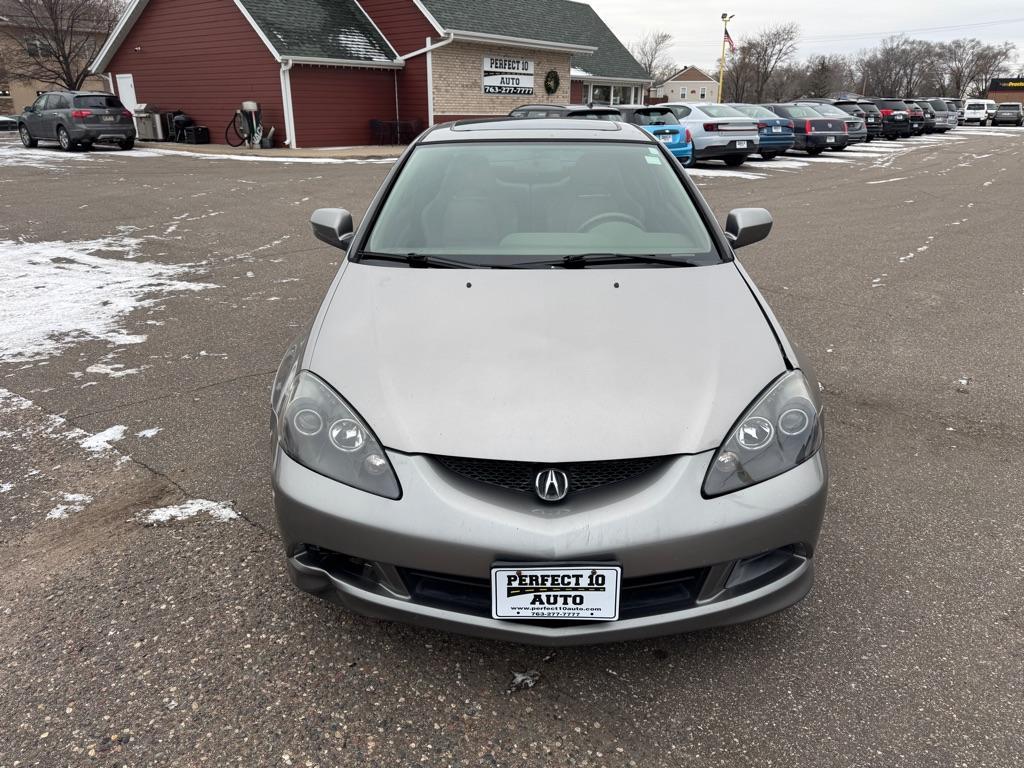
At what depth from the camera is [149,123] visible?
2508cm

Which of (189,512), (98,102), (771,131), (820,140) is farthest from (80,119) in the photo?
(189,512)

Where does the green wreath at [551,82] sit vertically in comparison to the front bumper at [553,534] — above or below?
above

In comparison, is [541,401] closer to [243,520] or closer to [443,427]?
[443,427]

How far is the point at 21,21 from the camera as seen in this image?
3972cm

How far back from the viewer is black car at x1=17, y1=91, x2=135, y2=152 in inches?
822

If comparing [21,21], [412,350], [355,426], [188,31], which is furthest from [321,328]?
[21,21]

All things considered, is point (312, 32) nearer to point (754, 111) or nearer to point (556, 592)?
point (754, 111)

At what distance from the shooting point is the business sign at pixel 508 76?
26.2 m

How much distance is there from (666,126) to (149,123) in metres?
18.0

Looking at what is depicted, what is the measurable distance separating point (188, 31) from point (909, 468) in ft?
87.5

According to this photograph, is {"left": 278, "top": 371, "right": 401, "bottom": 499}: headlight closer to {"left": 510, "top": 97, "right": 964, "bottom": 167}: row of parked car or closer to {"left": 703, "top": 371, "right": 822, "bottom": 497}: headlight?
{"left": 703, "top": 371, "right": 822, "bottom": 497}: headlight

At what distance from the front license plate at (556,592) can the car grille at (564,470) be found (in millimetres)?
219

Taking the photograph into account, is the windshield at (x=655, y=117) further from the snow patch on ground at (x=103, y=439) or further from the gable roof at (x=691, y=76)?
the gable roof at (x=691, y=76)

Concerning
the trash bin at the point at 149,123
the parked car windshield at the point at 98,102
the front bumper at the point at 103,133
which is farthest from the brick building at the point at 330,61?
the parked car windshield at the point at 98,102
